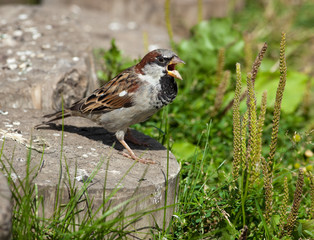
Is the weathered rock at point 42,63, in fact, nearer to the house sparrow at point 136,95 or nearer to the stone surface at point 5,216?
the house sparrow at point 136,95

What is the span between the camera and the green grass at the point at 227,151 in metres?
2.99

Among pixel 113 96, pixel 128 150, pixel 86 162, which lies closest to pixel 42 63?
pixel 113 96

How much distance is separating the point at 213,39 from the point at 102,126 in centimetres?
259

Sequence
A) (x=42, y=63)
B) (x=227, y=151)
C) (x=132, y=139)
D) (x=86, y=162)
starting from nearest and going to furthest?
(x=86, y=162)
(x=132, y=139)
(x=42, y=63)
(x=227, y=151)

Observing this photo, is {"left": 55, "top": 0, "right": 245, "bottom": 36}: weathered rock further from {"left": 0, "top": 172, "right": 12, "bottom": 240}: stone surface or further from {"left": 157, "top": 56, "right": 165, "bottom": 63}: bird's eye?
{"left": 0, "top": 172, "right": 12, "bottom": 240}: stone surface

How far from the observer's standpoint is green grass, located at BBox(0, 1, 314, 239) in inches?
118

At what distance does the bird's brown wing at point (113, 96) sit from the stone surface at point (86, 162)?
0.21 metres

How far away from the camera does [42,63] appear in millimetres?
4758

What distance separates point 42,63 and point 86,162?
1697 mm

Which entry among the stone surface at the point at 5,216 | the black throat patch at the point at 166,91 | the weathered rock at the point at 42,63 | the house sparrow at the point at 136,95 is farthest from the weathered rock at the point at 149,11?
the stone surface at the point at 5,216

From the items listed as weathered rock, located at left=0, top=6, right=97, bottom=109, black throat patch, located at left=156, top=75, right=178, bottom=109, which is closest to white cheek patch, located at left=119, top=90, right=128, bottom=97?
black throat patch, located at left=156, top=75, right=178, bottom=109

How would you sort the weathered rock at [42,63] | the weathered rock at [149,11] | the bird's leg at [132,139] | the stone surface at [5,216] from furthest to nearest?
the weathered rock at [149,11] → the weathered rock at [42,63] → the bird's leg at [132,139] → the stone surface at [5,216]

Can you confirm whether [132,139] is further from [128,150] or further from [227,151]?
[227,151]

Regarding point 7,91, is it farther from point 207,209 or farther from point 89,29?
point 89,29
